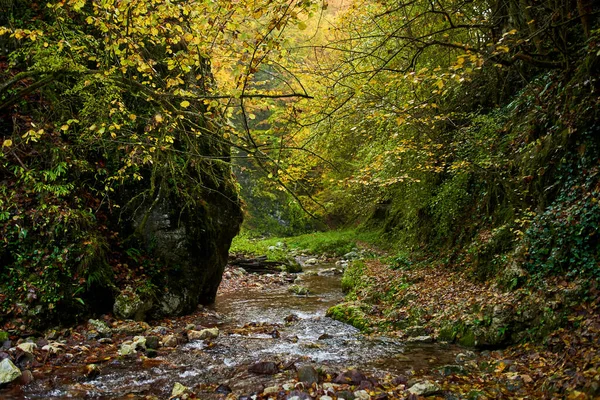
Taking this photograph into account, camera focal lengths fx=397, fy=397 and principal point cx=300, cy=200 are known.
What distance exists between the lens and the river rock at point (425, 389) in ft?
13.3

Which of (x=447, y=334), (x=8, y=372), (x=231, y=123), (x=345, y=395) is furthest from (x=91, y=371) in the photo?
(x=447, y=334)

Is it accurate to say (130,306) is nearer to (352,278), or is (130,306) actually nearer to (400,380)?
(400,380)

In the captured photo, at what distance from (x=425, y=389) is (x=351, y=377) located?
83cm

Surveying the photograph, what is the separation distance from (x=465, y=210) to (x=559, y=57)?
146 inches

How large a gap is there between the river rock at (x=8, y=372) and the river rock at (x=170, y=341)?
1.93 metres

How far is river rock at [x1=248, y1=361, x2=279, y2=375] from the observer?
15.8 feet

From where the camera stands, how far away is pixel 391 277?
955 cm

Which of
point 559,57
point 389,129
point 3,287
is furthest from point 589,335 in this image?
point 3,287

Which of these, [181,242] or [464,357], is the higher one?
[181,242]

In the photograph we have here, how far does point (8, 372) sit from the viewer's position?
4078 mm

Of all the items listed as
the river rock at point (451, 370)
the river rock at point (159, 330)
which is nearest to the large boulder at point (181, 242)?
the river rock at point (159, 330)

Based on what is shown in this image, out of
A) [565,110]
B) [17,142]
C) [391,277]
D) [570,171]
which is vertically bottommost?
[391,277]

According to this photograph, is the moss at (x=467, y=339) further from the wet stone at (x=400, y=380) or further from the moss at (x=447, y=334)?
the wet stone at (x=400, y=380)

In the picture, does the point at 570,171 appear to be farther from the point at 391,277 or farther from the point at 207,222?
the point at 207,222
